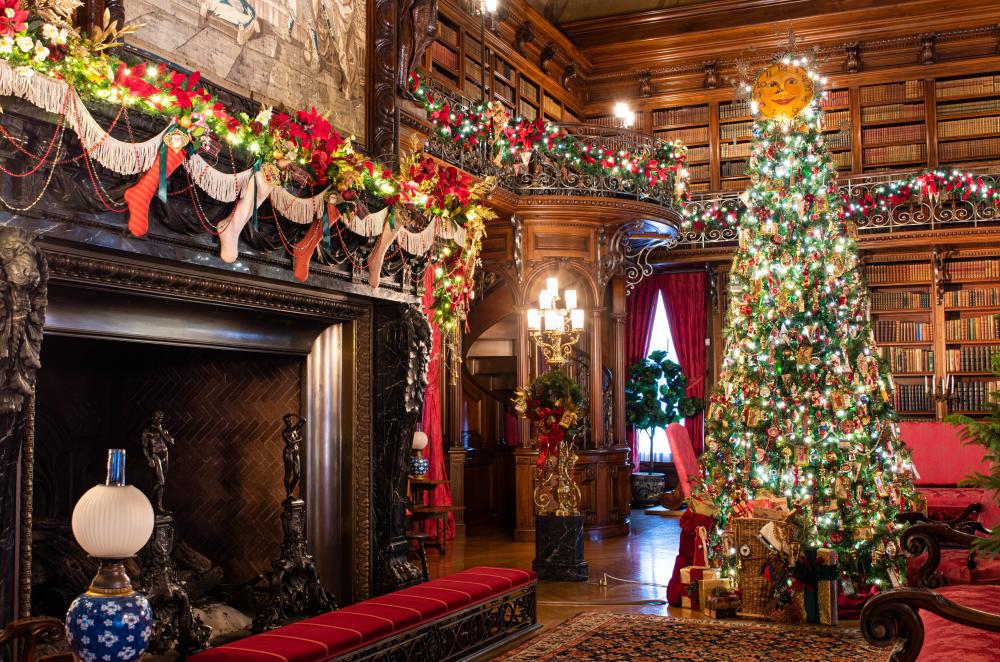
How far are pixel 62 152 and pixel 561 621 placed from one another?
4018mm

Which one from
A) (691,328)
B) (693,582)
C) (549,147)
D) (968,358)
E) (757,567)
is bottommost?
(693,582)

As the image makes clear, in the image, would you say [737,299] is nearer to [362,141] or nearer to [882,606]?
[362,141]

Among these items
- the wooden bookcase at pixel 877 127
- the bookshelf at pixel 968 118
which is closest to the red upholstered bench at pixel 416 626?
the wooden bookcase at pixel 877 127

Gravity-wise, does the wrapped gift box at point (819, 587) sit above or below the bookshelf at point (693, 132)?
below

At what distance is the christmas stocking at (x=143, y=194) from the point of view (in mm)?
3807

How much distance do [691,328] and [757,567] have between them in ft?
26.0

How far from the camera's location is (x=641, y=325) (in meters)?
14.3

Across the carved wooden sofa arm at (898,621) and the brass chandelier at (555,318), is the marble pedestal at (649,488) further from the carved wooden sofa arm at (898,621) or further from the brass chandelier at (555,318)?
the carved wooden sofa arm at (898,621)

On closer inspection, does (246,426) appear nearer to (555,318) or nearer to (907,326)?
(555,318)

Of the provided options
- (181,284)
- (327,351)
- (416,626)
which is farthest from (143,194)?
(416,626)

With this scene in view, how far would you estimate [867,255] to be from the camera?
12.5 meters

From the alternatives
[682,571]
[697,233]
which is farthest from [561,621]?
[697,233]

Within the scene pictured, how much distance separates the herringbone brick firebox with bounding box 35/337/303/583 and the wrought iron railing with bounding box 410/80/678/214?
407 cm

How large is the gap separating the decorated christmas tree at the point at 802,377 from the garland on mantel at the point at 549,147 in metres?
2.90
